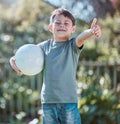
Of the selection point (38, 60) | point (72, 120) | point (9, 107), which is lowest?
point (9, 107)

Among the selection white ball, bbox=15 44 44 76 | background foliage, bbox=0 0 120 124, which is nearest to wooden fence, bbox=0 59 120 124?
background foliage, bbox=0 0 120 124

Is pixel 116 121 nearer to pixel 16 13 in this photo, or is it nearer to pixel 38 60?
pixel 38 60

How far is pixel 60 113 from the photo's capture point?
13.3ft

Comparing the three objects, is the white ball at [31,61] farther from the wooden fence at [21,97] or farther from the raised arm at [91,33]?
the wooden fence at [21,97]

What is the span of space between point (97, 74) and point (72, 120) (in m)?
3.42

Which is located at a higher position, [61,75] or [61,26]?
[61,26]

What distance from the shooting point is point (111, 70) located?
26.5 feet

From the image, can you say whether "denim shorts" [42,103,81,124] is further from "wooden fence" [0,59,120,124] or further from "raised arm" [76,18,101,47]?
"wooden fence" [0,59,120,124]

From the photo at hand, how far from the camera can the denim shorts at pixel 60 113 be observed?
4035 millimetres

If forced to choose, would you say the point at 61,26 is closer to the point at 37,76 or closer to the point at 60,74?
the point at 60,74

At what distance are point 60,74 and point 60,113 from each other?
31 centimetres

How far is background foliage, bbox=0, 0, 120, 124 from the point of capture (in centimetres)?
602

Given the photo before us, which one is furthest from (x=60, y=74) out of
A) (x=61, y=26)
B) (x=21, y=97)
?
(x=21, y=97)

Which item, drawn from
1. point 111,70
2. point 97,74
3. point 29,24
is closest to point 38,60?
Result: point 97,74
